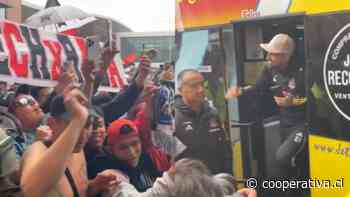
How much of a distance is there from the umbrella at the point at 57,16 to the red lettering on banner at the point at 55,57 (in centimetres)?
29

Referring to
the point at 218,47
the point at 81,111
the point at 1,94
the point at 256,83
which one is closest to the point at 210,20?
the point at 218,47

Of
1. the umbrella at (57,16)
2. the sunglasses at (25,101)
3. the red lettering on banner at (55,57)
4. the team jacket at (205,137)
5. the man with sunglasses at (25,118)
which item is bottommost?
the team jacket at (205,137)

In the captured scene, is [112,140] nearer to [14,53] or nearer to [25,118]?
[25,118]

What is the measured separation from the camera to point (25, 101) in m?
2.18

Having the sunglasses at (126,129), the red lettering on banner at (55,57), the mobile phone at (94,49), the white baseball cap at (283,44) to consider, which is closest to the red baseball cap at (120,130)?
the sunglasses at (126,129)

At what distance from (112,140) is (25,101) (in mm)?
550

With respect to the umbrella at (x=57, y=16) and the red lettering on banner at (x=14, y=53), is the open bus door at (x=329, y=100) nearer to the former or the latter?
the umbrella at (x=57, y=16)

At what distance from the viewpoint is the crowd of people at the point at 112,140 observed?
6.95 ft

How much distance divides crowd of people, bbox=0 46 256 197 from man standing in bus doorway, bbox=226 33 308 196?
9.8 inches

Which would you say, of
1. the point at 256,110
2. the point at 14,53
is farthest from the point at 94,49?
Answer: the point at 256,110

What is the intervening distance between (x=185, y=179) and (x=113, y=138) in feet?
1.24

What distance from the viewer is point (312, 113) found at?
2.47m

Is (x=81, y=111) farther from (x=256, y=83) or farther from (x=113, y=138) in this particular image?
(x=256, y=83)

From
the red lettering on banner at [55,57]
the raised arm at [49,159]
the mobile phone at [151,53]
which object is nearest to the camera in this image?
the raised arm at [49,159]
